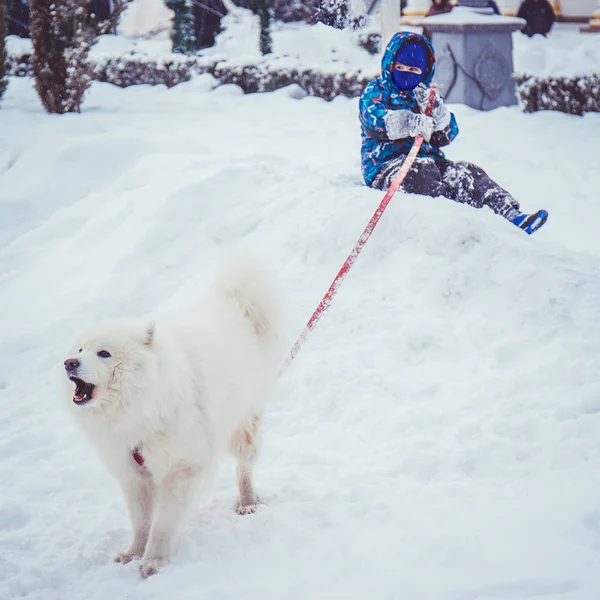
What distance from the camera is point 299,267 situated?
493 cm

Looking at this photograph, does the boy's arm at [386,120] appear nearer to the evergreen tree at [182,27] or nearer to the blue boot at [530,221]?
the blue boot at [530,221]

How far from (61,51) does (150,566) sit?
26.3ft

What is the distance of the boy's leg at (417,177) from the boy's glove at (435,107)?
0.28 meters

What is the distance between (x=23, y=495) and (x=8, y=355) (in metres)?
1.53

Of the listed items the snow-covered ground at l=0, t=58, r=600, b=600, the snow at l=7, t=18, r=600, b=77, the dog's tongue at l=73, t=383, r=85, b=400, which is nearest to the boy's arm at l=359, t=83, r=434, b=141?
the snow-covered ground at l=0, t=58, r=600, b=600

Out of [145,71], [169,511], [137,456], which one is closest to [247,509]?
[169,511]

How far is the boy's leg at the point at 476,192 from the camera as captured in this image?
532 cm

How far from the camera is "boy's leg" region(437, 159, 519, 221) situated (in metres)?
5.32

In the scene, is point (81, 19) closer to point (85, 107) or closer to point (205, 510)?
point (85, 107)

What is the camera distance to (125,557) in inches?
114

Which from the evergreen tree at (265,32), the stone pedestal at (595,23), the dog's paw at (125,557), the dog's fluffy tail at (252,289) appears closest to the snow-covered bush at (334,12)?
the dog's fluffy tail at (252,289)

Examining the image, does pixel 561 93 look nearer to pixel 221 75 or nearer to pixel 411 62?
pixel 411 62

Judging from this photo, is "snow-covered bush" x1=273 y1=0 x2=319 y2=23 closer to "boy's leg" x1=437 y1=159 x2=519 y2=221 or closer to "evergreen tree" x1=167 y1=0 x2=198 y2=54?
"evergreen tree" x1=167 y1=0 x2=198 y2=54

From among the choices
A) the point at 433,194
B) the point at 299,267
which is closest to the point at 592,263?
the point at 433,194
